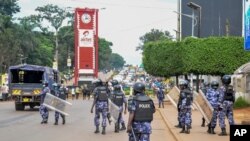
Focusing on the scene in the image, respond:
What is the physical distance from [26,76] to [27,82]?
0.43m

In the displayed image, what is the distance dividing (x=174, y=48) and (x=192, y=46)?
4.54 meters

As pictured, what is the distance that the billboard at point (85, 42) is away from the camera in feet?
210

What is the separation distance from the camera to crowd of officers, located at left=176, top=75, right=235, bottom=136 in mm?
16922

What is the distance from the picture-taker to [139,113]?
10.7 meters

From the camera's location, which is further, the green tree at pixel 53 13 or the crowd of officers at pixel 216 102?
the green tree at pixel 53 13

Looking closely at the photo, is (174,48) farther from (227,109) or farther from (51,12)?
(51,12)

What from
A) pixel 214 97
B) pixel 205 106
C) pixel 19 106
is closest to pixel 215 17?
pixel 19 106

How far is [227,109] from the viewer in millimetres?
17141

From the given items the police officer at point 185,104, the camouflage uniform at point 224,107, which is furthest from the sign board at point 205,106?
the camouflage uniform at point 224,107

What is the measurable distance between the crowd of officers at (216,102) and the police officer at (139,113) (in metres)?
6.40

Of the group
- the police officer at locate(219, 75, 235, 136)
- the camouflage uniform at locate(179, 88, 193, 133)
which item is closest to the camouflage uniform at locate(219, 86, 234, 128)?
the police officer at locate(219, 75, 235, 136)

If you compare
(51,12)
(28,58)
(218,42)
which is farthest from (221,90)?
(51,12)

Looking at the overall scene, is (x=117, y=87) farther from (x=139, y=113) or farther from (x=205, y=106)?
(x=139, y=113)

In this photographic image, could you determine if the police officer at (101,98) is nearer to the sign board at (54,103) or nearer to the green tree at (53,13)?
the sign board at (54,103)
